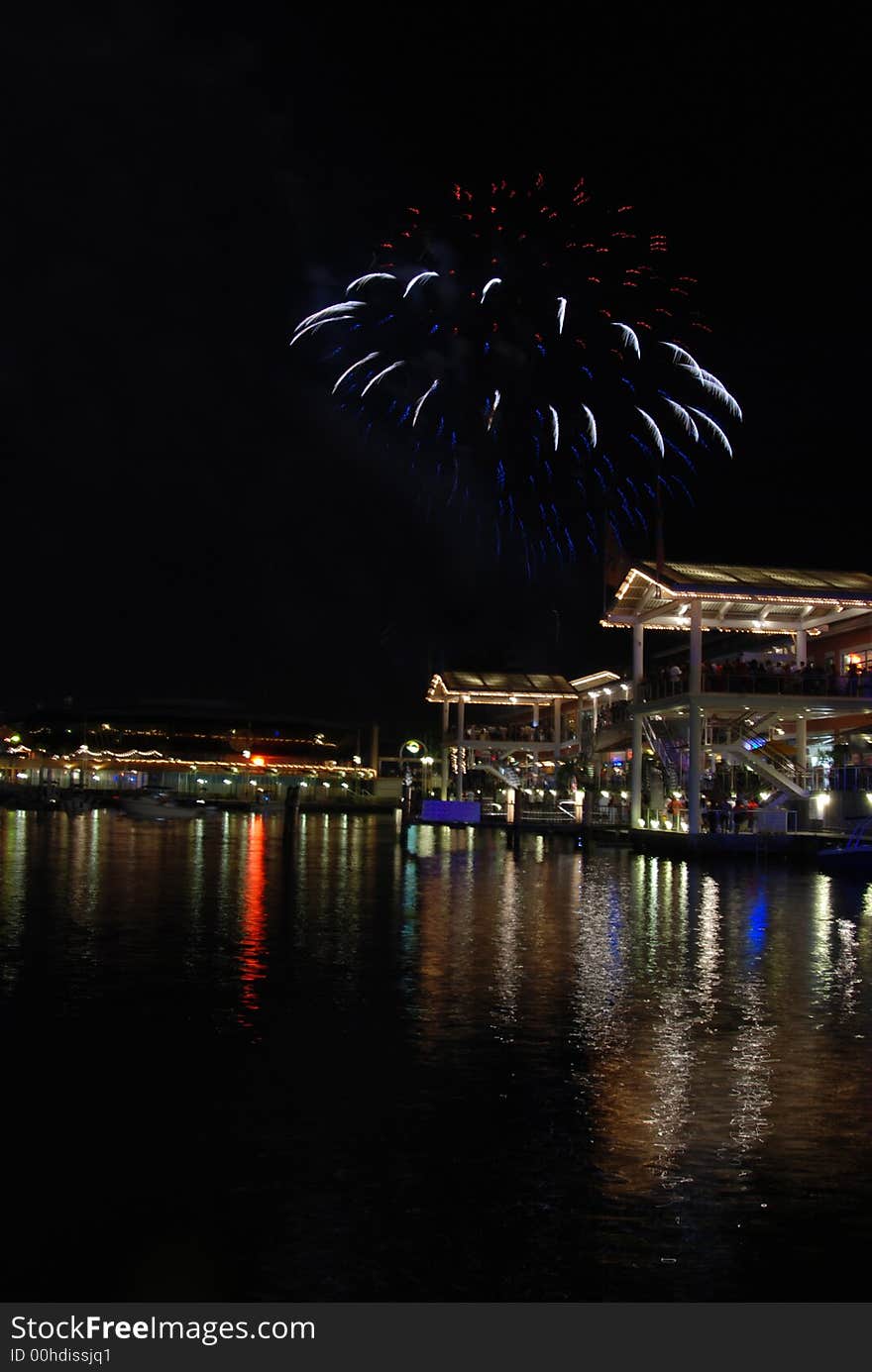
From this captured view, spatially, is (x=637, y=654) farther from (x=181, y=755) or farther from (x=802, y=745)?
(x=181, y=755)

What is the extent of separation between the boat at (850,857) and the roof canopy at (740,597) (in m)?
8.30

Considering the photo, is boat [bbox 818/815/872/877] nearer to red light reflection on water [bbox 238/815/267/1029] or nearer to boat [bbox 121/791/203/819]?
red light reflection on water [bbox 238/815/267/1029]

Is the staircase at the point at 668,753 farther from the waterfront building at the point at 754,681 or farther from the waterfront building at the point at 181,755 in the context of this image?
the waterfront building at the point at 181,755

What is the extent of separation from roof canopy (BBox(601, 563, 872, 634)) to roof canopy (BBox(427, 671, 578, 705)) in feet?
75.8

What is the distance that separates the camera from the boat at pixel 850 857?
34906 millimetres

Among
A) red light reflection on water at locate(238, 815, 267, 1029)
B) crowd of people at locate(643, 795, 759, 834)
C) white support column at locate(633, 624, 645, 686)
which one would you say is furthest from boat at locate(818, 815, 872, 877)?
red light reflection on water at locate(238, 815, 267, 1029)

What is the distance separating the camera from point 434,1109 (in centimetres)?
949

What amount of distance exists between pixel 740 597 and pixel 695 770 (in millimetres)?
5787

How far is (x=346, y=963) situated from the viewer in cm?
1669

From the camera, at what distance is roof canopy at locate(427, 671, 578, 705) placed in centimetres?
7100

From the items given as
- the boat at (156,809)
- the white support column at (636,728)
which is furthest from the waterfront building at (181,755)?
the white support column at (636,728)

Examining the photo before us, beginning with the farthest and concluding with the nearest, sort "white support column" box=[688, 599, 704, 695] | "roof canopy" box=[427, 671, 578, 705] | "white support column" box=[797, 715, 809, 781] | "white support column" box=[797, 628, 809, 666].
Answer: "roof canopy" box=[427, 671, 578, 705]
"white support column" box=[797, 628, 809, 666]
"white support column" box=[797, 715, 809, 781]
"white support column" box=[688, 599, 704, 695]
